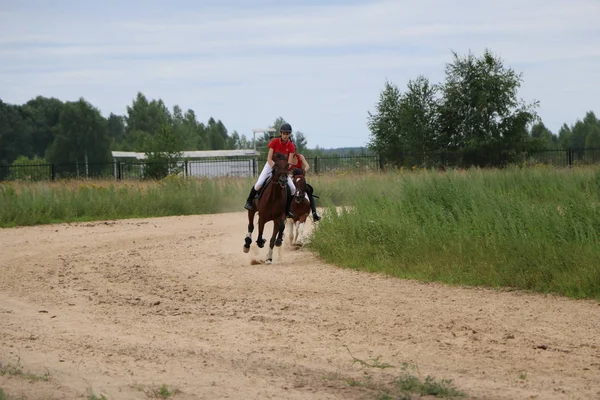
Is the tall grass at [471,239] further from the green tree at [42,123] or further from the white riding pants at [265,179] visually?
the green tree at [42,123]

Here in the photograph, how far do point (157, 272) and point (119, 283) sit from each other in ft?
4.90

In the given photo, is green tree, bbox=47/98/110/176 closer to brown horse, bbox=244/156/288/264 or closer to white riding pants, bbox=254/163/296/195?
white riding pants, bbox=254/163/296/195

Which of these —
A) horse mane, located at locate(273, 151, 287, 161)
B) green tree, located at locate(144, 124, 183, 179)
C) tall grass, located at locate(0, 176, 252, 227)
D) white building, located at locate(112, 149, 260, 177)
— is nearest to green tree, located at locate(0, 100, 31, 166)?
white building, located at locate(112, 149, 260, 177)

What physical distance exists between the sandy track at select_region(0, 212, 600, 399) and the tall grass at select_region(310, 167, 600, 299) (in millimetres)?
552

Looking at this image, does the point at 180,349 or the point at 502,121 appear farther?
the point at 502,121

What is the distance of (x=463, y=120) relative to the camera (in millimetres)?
53031

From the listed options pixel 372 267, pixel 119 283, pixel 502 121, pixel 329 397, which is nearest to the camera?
pixel 329 397

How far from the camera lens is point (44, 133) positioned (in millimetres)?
125562

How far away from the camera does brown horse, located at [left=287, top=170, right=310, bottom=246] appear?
20.4 m

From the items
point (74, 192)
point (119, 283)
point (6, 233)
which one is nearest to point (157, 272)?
point (119, 283)

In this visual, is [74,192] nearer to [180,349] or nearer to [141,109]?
[180,349]

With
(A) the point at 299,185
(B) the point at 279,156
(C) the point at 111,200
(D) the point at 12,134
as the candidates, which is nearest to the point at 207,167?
(C) the point at 111,200

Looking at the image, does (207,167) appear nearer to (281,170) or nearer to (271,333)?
(281,170)

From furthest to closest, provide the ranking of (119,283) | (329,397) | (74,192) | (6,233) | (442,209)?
(74,192) < (6,233) < (442,209) < (119,283) < (329,397)
